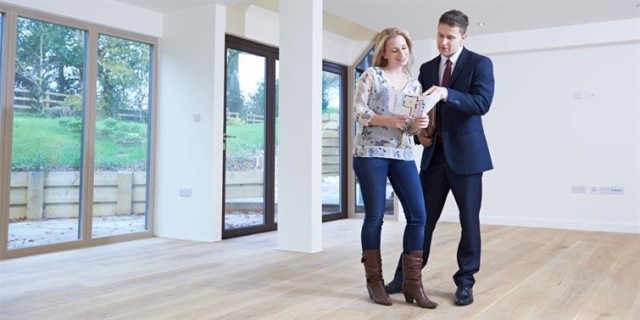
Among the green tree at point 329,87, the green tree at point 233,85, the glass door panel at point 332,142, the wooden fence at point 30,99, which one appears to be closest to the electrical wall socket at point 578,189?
the glass door panel at point 332,142

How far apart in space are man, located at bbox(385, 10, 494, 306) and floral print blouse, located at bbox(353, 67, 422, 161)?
0.19 meters

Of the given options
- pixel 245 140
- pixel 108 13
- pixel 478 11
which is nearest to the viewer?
pixel 108 13

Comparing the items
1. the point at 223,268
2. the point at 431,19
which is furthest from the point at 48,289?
the point at 431,19

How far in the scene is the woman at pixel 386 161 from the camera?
2305mm

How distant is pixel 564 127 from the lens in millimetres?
5934

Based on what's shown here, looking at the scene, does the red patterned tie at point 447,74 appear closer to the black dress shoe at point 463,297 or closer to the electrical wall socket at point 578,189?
the black dress shoe at point 463,297

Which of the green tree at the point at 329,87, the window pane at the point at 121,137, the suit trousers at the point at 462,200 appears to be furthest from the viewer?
the green tree at the point at 329,87

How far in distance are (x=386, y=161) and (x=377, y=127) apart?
16 cm

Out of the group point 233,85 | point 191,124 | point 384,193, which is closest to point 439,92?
point 384,193

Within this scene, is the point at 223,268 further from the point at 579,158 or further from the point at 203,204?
the point at 579,158

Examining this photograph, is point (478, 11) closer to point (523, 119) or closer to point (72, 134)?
point (523, 119)

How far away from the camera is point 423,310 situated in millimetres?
2307

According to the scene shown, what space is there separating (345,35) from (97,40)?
10.4 feet

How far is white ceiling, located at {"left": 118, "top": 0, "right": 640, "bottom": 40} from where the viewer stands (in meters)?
4.92
